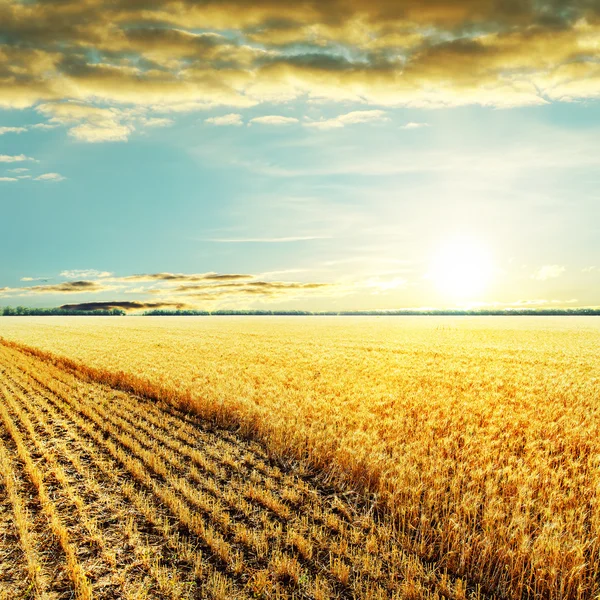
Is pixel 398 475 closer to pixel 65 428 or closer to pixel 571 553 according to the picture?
pixel 571 553

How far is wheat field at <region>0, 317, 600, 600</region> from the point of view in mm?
5027

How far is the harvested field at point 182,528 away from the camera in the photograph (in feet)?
16.0

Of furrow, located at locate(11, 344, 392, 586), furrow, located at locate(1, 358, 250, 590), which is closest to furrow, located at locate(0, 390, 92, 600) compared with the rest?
furrow, located at locate(1, 358, 250, 590)

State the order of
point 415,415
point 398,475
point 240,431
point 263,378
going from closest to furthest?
point 398,475 → point 240,431 → point 415,415 → point 263,378

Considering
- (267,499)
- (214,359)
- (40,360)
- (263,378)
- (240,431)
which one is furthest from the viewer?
(40,360)

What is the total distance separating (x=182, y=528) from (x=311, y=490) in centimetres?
224

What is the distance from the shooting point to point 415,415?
11.3 m

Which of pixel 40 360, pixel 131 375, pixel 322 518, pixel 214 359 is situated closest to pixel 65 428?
pixel 131 375

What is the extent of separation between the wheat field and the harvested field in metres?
0.03

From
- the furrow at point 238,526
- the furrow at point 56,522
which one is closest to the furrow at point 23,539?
the furrow at point 56,522

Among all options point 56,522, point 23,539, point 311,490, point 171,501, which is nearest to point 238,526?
point 171,501

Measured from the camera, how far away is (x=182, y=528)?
5996mm

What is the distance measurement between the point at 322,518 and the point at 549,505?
337 centimetres

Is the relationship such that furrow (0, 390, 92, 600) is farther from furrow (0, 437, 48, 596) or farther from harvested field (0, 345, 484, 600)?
furrow (0, 437, 48, 596)
